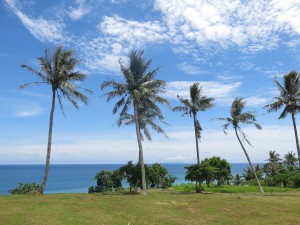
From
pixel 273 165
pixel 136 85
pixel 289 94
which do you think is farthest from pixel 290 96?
pixel 273 165

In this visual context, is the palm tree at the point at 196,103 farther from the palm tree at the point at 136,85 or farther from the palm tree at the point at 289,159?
the palm tree at the point at 289,159

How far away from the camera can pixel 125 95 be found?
33312 millimetres

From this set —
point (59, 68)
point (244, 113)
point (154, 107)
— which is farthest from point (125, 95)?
point (244, 113)

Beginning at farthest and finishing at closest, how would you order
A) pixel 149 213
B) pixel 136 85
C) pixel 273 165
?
pixel 273 165
pixel 136 85
pixel 149 213

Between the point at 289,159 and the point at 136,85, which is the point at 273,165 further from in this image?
the point at 136,85

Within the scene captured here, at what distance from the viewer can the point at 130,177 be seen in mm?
35594

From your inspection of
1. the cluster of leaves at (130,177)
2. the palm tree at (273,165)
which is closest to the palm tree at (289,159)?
the palm tree at (273,165)

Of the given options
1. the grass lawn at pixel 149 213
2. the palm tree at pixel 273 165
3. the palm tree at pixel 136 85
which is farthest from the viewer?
the palm tree at pixel 273 165

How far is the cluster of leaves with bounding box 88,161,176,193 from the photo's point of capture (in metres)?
35.3

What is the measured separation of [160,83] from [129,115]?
6586 mm

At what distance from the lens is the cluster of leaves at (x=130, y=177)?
116 feet

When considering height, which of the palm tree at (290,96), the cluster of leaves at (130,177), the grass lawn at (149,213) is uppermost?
the palm tree at (290,96)

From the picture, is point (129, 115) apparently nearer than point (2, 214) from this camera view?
No

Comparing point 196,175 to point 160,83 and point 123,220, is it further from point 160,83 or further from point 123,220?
point 123,220
